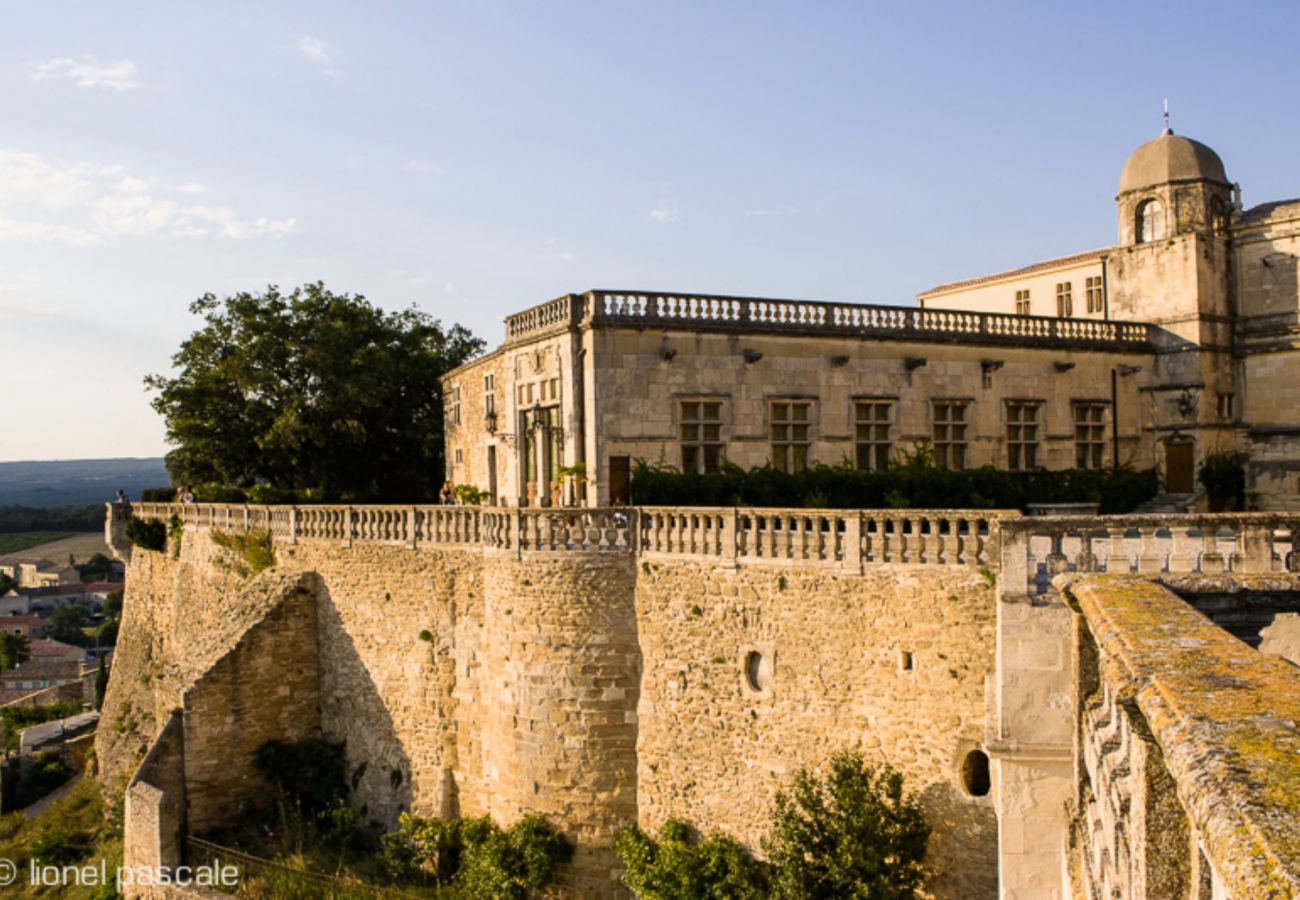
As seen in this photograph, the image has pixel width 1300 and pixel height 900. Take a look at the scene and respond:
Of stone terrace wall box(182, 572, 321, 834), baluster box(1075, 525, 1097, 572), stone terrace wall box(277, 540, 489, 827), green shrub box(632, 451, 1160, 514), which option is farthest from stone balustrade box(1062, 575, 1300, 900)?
stone terrace wall box(182, 572, 321, 834)

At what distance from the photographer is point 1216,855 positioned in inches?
121

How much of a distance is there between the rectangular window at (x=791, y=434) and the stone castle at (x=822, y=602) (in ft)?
0.26

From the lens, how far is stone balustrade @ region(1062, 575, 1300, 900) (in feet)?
10.2

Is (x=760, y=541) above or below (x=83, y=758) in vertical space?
above

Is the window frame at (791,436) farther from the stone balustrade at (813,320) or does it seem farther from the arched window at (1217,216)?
the arched window at (1217,216)

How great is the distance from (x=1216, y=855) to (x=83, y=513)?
208844 millimetres

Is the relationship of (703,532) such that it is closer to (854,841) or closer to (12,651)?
(854,841)

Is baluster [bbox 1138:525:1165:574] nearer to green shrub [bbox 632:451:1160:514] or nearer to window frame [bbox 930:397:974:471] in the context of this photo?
green shrub [bbox 632:451:1160:514]

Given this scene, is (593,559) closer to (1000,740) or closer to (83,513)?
(1000,740)

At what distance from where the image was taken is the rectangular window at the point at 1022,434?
26516mm

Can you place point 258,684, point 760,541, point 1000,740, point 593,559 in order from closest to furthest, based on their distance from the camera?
point 1000,740, point 760,541, point 593,559, point 258,684

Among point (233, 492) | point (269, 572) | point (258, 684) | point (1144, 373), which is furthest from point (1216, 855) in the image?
point (233, 492)

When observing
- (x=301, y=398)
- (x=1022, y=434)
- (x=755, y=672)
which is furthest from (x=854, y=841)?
(x=301, y=398)

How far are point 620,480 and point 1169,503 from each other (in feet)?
51.6
